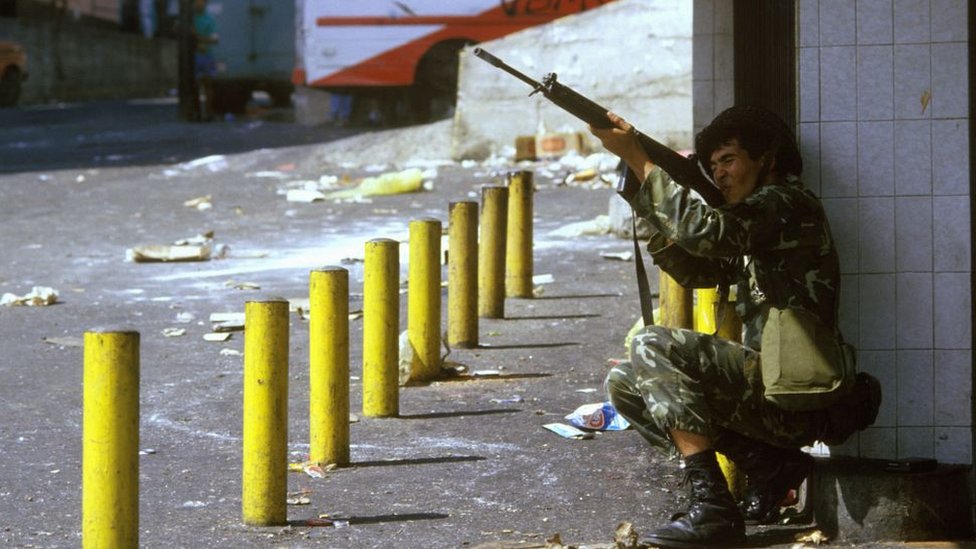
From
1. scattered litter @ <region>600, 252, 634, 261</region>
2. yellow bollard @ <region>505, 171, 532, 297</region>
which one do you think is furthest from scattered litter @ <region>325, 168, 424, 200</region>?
yellow bollard @ <region>505, 171, 532, 297</region>

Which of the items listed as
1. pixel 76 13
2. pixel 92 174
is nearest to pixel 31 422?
pixel 92 174

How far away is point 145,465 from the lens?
21.5ft

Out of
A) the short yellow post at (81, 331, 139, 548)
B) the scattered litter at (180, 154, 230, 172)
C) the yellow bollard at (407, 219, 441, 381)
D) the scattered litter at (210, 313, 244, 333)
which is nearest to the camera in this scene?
Result: the short yellow post at (81, 331, 139, 548)

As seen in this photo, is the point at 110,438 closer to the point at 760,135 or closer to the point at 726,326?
the point at 760,135

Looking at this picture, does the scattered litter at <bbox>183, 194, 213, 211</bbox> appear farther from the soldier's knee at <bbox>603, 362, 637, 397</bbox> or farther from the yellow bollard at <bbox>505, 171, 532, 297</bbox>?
the soldier's knee at <bbox>603, 362, 637, 397</bbox>

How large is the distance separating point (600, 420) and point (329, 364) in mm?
1297

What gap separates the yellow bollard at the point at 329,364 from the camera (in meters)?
6.29

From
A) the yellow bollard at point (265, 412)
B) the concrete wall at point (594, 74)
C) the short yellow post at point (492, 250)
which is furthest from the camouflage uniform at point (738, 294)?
the concrete wall at point (594, 74)

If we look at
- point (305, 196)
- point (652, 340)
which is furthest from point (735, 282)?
point (305, 196)

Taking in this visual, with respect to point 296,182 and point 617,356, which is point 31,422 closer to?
point 617,356

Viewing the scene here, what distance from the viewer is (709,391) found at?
17.1 ft

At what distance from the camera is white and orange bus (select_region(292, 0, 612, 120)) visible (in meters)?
22.6

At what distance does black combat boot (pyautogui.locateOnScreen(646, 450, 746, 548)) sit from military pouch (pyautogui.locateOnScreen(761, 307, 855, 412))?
13.0 inches

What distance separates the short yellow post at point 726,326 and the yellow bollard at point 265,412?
56.4 inches
